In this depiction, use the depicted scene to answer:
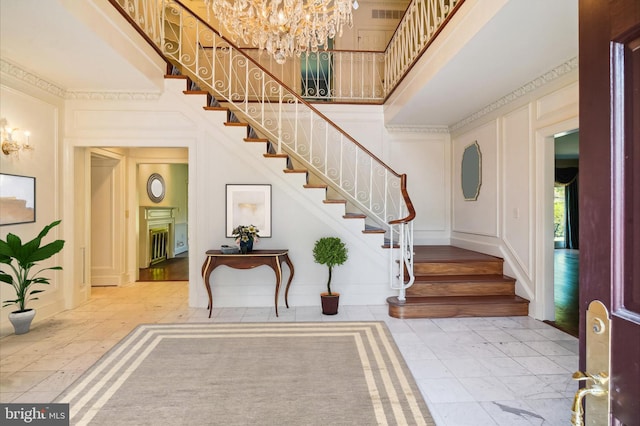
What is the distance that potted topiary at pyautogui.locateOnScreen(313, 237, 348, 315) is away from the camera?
13.4 ft

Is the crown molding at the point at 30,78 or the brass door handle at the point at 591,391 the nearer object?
the brass door handle at the point at 591,391

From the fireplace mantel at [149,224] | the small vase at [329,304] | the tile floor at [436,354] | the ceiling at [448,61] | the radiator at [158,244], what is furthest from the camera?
the radiator at [158,244]

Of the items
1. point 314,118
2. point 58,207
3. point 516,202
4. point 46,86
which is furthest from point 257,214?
point 516,202

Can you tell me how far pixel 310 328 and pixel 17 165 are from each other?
3.67m

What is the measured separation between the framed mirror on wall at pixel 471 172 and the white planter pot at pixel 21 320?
19.6 ft

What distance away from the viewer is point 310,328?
3.71 metres

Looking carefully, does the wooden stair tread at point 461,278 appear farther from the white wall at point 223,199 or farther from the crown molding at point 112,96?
the crown molding at point 112,96

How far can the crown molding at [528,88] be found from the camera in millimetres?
3372

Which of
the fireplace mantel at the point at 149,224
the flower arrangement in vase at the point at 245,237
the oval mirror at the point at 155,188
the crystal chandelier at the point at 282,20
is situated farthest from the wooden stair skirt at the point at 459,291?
the oval mirror at the point at 155,188

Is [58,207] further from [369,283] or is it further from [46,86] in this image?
[369,283]

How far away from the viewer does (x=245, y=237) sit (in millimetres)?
4137

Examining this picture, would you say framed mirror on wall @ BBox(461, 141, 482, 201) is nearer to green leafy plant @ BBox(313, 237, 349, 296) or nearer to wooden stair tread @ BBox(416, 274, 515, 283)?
wooden stair tread @ BBox(416, 274, 515, 283)

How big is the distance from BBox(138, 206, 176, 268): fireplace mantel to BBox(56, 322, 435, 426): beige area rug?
13.7ft

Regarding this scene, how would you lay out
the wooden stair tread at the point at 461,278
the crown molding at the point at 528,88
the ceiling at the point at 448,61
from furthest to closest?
the wooden stair tread at the point at 461,278, the crown molding at the point at 528,88, the ceiling at the point at 448,61
